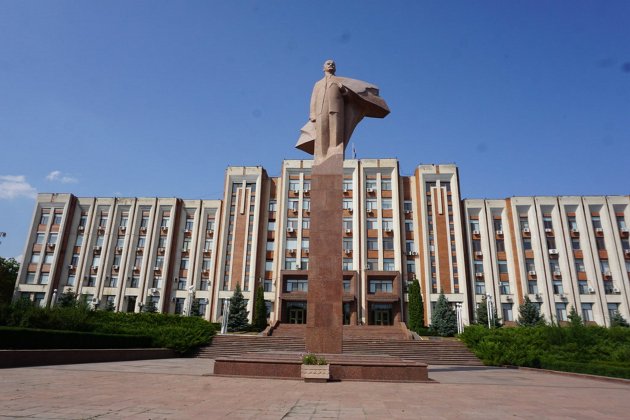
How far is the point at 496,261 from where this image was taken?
3819 centimetres

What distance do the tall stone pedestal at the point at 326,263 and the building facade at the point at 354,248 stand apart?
2258cm

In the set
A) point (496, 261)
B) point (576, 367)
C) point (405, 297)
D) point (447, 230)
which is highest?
point (447, 230)

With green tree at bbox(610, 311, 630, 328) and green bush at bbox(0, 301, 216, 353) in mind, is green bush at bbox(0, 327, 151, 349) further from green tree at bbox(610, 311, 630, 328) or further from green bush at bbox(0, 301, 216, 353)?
green tree at bbox(610, 311, 630, 328)

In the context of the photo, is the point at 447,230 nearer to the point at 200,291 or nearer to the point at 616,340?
the point at 616,340

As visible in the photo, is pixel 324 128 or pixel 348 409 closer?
pixel 348 409

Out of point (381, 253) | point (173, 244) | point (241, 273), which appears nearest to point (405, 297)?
point (381, 253)

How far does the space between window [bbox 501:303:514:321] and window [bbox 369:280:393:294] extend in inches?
434

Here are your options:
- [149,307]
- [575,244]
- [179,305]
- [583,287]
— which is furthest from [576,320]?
[149,307]

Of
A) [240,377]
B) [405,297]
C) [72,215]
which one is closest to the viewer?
[240,377]

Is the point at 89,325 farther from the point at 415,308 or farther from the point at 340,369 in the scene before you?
the point at 415,308

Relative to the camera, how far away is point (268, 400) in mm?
6336

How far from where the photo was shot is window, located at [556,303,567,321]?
35625mm

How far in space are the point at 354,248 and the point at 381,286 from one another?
4446 millimetres

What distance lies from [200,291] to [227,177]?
1213cm
